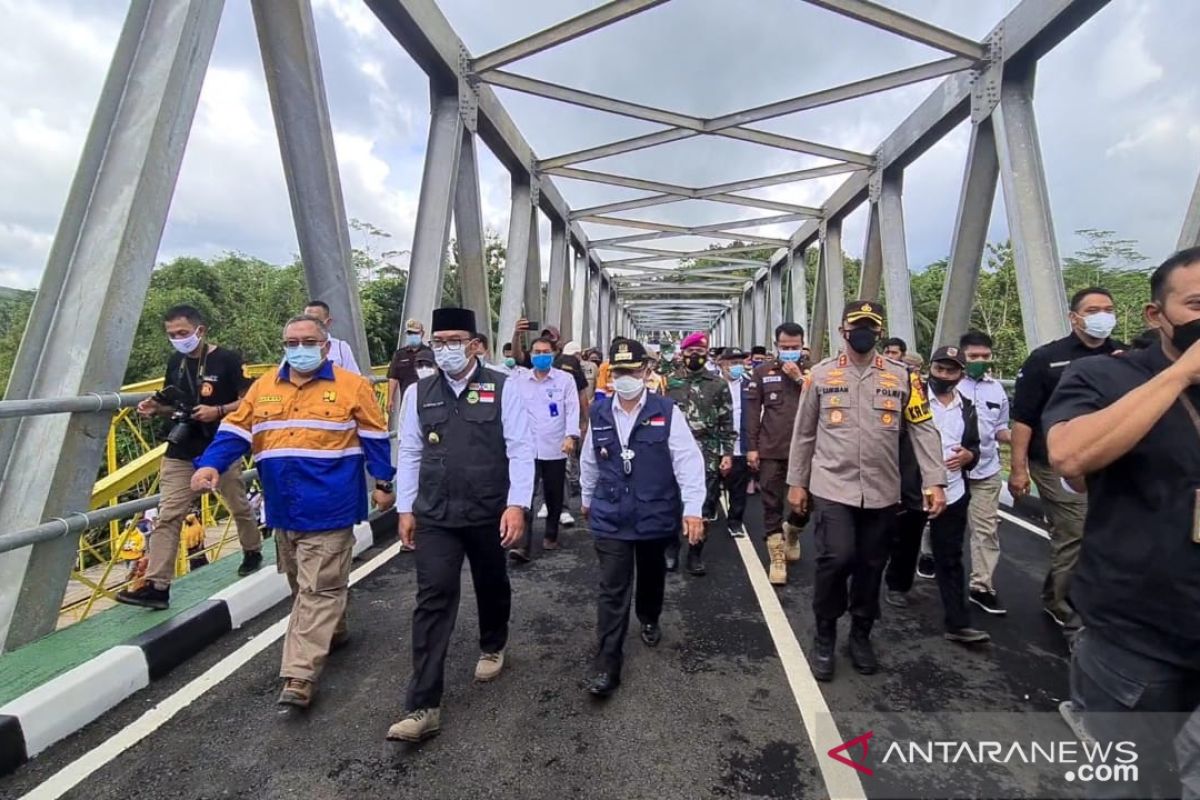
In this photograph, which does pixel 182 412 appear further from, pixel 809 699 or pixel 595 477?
pixel 809 699

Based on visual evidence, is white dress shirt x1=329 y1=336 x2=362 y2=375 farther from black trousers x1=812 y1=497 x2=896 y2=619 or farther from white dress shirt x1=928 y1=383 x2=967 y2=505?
white dress shirt x1=928 y1=383 x2=967 y2=505

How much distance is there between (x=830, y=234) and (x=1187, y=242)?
934 cm

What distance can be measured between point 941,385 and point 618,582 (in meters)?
2.63

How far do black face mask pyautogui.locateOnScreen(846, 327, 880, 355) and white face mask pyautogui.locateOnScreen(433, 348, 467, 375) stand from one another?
81.4 inches

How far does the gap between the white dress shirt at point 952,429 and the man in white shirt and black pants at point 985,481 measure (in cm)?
20

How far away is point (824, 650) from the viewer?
3268 mm

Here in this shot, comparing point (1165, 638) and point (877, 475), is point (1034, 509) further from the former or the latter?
point (1165, 638)

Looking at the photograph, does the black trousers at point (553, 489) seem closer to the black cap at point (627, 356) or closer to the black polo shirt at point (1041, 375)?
the black cap at point (627, 356)

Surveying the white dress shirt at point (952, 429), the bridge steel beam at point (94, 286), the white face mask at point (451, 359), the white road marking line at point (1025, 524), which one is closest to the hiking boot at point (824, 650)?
the white dress shirt at point (952, 429)

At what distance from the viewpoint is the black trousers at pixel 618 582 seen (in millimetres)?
3117

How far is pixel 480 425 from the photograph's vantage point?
3.08m

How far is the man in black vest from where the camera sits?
2.91 m

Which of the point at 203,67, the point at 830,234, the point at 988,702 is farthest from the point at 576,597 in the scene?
the point at 830,234

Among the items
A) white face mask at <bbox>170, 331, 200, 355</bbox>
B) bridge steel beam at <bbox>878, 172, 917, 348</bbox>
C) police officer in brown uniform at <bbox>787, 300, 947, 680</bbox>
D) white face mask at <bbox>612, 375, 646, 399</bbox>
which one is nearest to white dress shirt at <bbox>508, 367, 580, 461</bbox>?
white face mask at <bbox>612, 375, 646, 399</bbox>
